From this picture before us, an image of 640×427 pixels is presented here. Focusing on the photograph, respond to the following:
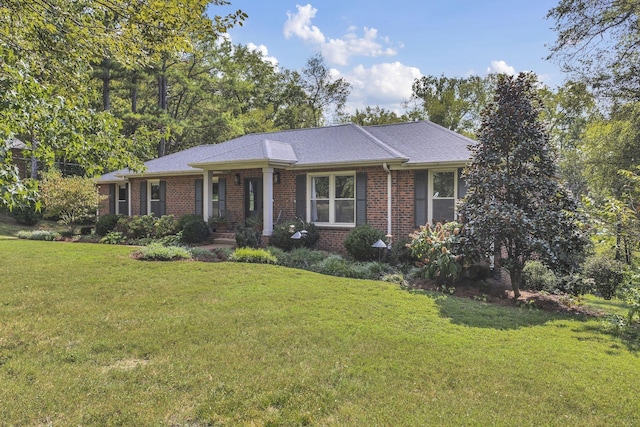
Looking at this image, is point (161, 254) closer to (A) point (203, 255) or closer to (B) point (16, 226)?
(A) point (203, 255)

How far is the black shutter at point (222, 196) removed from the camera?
1620 cm

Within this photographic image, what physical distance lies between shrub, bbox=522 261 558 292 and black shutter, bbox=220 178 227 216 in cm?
1107

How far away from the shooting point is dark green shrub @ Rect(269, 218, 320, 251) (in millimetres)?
12734

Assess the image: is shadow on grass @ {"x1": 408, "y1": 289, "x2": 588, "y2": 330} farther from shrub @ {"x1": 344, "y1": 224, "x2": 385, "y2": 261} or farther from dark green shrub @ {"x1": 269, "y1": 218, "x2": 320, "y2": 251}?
dark green shrub @ {"x1": 269, "y1": 218, "x2": 320, "y2": 251}

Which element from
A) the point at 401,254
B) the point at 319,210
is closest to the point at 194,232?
the point at 319,210

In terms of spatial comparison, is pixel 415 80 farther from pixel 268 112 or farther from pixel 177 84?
pixel 177 84

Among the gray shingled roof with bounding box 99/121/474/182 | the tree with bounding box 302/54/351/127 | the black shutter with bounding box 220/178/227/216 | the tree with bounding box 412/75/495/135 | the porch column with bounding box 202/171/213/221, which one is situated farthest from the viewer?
the tree with bounding box 302/54/351/127

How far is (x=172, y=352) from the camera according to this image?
4.83 m

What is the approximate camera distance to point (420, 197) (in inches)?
485

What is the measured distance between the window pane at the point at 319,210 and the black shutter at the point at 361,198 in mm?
1230

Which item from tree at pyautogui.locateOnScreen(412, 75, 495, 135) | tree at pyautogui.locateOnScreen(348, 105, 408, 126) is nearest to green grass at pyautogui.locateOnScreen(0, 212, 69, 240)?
tree at pyautogui.locateOnScreen(348, 105, 408, 126)

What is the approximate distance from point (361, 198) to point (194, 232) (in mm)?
6096

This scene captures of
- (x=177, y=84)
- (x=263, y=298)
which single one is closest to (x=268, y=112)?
(x=177, y=84)

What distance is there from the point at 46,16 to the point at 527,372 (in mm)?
7873
